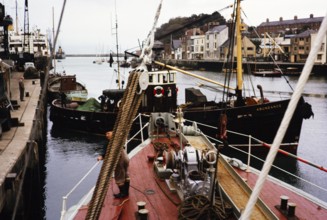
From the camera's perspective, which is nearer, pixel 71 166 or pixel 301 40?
pixel 71 166

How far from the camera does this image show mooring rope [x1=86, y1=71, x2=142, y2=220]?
4.56 meters

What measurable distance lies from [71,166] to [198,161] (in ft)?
48.3

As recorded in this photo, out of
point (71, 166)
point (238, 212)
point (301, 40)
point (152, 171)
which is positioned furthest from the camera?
point (301, 40)

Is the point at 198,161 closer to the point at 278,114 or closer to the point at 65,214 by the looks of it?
the point at 65,214

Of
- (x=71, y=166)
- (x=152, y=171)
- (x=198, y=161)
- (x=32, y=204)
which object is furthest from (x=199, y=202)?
(x=71, y=166)

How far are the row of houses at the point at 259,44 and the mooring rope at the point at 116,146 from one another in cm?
7931

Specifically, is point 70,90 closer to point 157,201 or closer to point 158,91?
point 158,91

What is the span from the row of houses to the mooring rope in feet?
260

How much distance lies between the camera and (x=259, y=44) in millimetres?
117938

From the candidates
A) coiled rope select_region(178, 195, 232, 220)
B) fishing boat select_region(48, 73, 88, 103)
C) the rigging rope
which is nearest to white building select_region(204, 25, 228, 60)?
fishing boat select_region(48, 73, 88, 103)

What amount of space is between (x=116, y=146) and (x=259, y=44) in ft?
393

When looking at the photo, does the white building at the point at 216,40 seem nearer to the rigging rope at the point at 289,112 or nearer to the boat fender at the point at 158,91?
the boat fender at the point at 158,91

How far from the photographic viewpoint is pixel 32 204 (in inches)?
583

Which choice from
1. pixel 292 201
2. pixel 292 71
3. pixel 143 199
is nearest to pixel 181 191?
pixel 143 199
